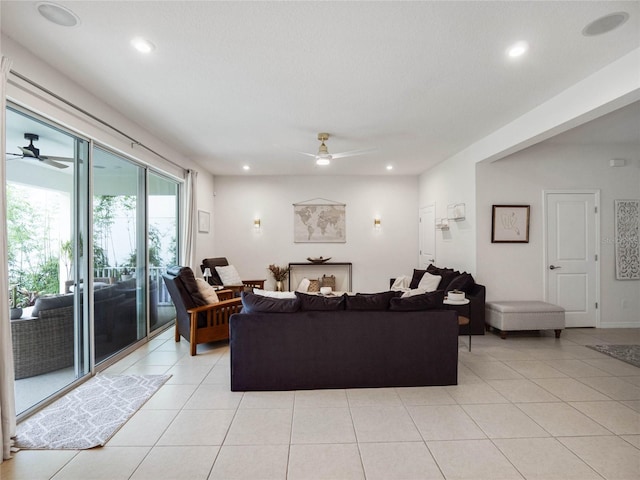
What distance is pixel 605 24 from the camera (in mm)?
2271

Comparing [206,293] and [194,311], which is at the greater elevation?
[206,293]

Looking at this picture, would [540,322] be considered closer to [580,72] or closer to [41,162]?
[580,72]

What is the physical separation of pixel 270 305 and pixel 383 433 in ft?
4.62

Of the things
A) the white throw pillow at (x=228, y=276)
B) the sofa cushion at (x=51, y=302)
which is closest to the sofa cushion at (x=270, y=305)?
the sofa cushion at (x=51, y=302)

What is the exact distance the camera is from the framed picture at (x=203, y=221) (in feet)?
21.1

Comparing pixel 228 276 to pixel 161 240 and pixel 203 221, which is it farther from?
pixel 161 240

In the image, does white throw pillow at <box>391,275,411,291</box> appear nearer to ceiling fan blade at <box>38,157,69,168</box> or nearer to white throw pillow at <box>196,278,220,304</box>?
white throw pillow at <box>196,278,220,304</box>

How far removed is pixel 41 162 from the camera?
2826 millimetres

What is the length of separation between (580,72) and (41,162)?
15.4 ft

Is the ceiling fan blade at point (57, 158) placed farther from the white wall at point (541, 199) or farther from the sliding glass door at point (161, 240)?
the white wall at point (541, 199)

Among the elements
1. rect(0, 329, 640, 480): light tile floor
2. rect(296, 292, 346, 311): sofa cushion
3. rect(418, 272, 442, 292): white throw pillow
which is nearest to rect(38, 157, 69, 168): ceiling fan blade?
rect(0, 329, 640, 480): light tile floor

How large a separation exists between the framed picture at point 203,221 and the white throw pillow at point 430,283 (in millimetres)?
4189

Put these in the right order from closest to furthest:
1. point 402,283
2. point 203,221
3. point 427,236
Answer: point 402,283
point 203,221
point 427,236

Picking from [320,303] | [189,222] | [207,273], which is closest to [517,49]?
[320,303]
